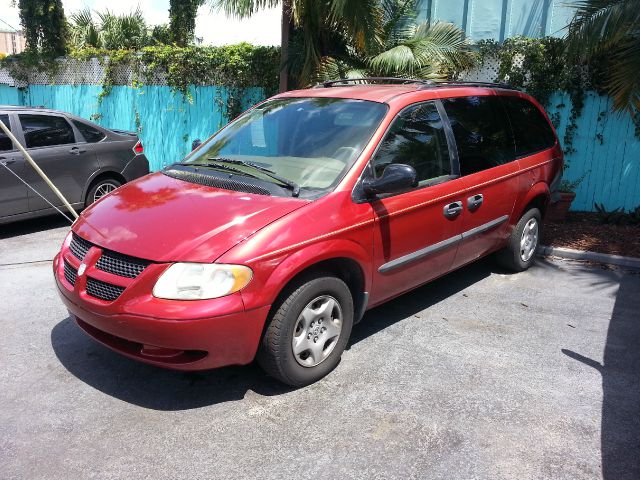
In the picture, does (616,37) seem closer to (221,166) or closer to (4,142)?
(221,166)

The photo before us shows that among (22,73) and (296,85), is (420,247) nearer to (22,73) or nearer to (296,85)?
(296,85)

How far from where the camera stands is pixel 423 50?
8.38 metres

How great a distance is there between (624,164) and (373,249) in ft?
19.5

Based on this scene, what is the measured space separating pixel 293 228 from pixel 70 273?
1.50 meters

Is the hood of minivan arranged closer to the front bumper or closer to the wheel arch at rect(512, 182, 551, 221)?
the front bumper

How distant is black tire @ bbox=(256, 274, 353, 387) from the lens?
11.5 feet

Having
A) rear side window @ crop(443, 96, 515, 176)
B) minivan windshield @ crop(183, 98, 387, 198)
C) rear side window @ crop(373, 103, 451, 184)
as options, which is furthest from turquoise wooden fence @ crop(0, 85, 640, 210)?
minivan windshield @ crop(183, 98, 387, 198)

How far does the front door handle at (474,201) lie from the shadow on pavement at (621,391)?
1.36 meters

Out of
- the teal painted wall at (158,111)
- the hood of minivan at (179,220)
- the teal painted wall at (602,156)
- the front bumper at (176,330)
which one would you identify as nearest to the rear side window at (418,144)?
the hood of minivan at (179,220)

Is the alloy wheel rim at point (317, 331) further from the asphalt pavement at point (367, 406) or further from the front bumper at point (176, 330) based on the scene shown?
the front bumper at point (176, 330)

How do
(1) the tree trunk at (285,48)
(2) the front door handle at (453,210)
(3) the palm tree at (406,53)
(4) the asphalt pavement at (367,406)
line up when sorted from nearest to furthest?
1. (4) the asphalt pavement at (367,406)
2. (2) the front door handle at (453,210)
3. (3) the palm tree at (406,53)
4. (1) the tree trunk at (285,48)

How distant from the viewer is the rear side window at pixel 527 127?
18.8ft

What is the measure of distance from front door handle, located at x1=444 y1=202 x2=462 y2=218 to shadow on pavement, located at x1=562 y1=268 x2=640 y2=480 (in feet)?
4.40

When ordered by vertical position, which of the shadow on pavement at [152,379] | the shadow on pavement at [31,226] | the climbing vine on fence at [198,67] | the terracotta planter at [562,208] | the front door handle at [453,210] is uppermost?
the climbing vine on fence at [198,67]
